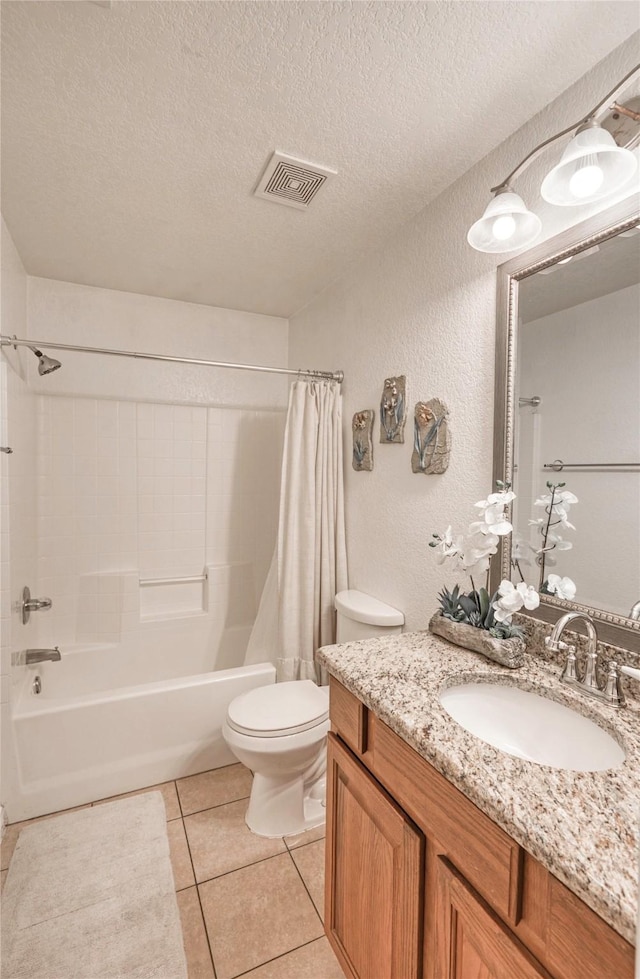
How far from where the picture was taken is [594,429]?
1086 millimetres

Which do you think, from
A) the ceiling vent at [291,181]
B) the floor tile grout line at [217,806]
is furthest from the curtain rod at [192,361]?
the floor tile grout line at [217,806]

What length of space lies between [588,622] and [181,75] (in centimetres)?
167

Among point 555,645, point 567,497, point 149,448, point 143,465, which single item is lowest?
point 555,645

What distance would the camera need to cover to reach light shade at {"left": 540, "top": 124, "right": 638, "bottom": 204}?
0.92 m

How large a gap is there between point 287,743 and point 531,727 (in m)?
0.92

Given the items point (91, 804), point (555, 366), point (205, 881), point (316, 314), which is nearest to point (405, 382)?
point (555, 366)

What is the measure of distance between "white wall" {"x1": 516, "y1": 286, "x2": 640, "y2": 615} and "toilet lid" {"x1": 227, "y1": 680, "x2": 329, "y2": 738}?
1046 mm

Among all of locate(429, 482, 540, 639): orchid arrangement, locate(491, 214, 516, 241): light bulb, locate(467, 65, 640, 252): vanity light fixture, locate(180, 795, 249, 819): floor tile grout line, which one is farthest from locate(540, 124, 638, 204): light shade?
locate(180, 795, 249, 819): floor tile grout line

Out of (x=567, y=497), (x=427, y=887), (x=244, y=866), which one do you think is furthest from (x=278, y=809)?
(x=567, y=497)

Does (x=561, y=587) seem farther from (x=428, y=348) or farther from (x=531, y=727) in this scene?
(x=428, y=348)

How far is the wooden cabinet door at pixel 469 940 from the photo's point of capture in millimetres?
641

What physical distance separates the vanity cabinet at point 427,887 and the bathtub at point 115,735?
1009mm

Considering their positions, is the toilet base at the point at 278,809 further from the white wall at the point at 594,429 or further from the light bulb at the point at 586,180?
the light bulb at the point at 586,180

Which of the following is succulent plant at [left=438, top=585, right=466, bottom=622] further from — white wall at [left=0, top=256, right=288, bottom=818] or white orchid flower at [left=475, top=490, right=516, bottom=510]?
white wall at [left=0, top=256, right=288, bottom=818]
